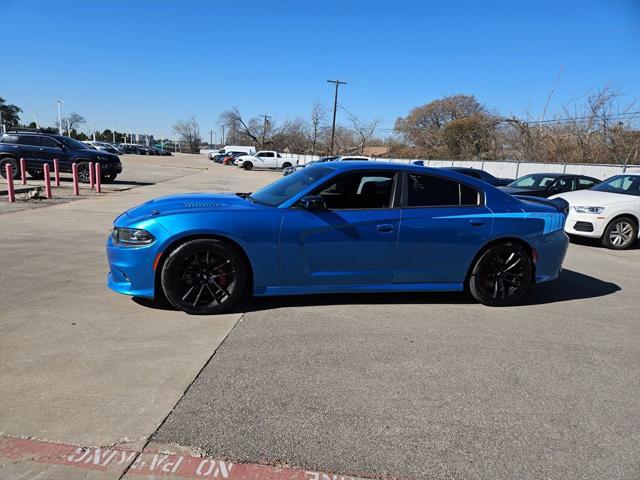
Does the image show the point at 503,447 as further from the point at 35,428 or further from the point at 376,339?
the point at 35,428

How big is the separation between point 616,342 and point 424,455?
9.16ft

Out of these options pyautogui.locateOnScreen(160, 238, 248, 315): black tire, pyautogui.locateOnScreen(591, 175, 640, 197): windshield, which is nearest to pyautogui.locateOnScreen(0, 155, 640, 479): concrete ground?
pyautogui.locateOnScreen(160, 238, 248, 315): black tire

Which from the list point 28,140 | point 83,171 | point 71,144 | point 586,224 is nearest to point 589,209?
point 586,224

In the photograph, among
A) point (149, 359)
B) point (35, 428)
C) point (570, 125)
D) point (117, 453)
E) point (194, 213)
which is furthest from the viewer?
A: point (570, 125)

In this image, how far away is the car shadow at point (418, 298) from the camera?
483cm

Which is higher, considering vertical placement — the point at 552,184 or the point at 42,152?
the point at 552,184

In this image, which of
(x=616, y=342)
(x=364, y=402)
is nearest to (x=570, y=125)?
(x=616, y=342)

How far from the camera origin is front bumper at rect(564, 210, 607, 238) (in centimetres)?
934

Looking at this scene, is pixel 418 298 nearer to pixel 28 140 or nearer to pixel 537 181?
pixel 537 181

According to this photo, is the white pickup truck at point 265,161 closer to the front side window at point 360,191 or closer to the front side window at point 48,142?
the front side window at point 48,142

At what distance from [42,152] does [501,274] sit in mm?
17471

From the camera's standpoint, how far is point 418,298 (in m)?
5.35

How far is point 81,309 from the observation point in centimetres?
451

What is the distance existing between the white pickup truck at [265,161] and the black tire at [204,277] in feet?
135
